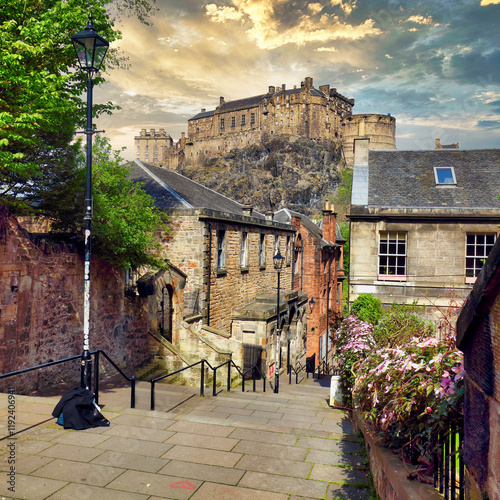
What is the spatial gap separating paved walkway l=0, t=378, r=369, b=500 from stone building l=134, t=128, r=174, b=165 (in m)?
157

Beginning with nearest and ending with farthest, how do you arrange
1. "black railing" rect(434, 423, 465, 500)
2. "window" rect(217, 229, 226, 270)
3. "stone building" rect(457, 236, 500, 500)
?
1. "stone building" rect(457, 236, 500, 500)
2. "black railing" rect(434, 423, 465, 500)
3. "window" rect(217, 229, 226, 270)

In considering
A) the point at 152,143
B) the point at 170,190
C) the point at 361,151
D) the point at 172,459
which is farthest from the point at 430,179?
the point at 152,143

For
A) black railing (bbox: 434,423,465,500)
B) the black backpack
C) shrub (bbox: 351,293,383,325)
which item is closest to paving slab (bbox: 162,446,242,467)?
the black backpack

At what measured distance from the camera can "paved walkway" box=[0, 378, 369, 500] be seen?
5238mm

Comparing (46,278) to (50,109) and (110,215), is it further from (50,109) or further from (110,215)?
(50,109)

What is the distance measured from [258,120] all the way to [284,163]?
17.5 meters

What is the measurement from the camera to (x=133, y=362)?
16172 mm

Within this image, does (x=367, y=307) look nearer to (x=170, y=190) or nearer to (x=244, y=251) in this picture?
(x=244, y=251)

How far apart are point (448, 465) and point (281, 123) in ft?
342

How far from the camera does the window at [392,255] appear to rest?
17797mm

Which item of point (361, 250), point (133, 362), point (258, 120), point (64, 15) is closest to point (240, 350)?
point (133, 362)

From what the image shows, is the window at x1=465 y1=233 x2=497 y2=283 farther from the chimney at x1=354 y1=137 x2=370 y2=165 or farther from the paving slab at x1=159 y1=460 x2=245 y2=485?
the paving slab at x1=159 y1=460 x2=245 y2=485

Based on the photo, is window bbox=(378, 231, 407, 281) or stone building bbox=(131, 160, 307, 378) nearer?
window bbox=(378, 231, 407, 281)

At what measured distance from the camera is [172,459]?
6.12 metres
